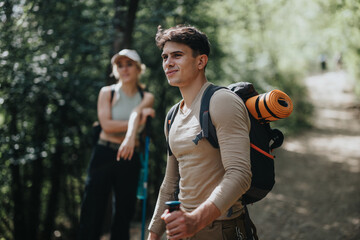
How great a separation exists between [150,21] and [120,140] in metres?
2.68

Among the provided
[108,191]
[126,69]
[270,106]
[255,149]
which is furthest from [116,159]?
[270,106]

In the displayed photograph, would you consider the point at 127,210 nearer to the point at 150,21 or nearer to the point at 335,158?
the point at 150,21

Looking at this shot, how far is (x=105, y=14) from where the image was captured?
5355 millimetres

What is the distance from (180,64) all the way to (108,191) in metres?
2.32

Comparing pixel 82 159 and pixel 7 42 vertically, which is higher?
pixel 7 42

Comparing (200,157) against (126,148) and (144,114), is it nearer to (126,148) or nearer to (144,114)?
(126,148)

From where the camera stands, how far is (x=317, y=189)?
800 centimetres

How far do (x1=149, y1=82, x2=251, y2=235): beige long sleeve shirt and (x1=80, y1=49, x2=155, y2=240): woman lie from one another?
5.33ft

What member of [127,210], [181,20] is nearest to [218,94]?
[127,210]

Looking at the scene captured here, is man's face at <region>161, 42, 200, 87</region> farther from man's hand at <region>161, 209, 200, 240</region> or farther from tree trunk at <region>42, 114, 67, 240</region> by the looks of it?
tree trunk at <region>42, 114, 67, 240</region>

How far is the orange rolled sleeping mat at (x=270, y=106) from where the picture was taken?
1760 millimetres

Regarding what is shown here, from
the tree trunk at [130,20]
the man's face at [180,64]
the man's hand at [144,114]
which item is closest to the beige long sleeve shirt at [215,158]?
the man's face at [180,64]

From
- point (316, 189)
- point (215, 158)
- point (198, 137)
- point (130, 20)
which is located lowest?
point (316, 189)

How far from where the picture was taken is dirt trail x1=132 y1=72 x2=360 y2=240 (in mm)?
5828
